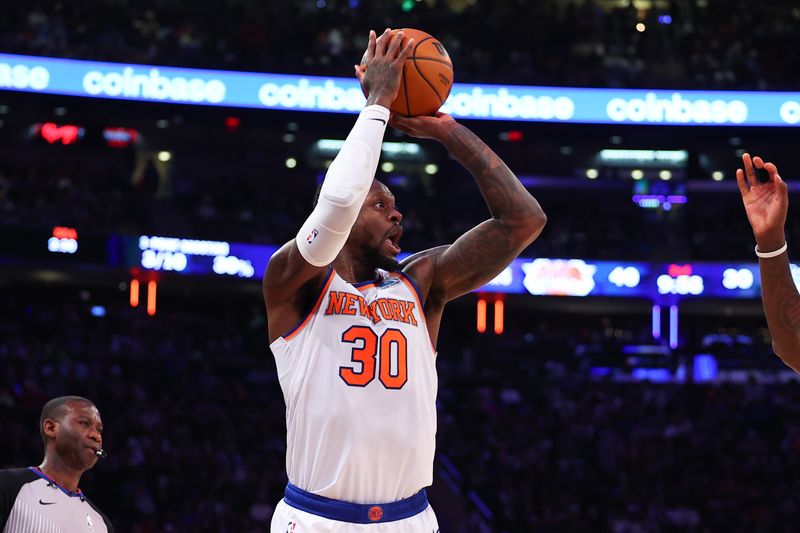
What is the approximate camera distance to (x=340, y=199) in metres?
3.39

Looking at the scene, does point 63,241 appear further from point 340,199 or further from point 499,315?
point 340,199

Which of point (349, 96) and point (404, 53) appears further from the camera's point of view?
point (349, 96)

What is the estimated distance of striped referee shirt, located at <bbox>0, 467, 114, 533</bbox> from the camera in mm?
5035

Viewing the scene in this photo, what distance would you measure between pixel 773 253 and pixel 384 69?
1.47m

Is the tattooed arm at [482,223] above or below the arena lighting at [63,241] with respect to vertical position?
below

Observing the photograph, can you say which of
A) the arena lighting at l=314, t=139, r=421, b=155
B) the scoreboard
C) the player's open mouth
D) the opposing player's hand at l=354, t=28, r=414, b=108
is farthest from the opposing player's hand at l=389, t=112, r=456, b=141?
the arena lighting at l=314, t=139, r=421, b=155

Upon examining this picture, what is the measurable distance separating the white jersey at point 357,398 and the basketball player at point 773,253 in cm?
122

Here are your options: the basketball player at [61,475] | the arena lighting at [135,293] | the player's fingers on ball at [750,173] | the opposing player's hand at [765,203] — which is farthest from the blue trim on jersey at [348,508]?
the arena lighting at [135,293]

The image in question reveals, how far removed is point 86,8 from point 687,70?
12.3 meters

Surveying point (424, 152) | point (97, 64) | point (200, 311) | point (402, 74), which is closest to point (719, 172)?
point (424, 152)

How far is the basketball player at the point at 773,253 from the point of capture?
356cm

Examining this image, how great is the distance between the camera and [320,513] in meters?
3.63

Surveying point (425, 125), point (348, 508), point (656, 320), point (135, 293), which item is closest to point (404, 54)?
point (425, 125)

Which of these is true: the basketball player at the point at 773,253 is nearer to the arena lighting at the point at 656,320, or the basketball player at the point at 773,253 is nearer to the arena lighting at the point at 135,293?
the arena lighting at the point at 656,320
